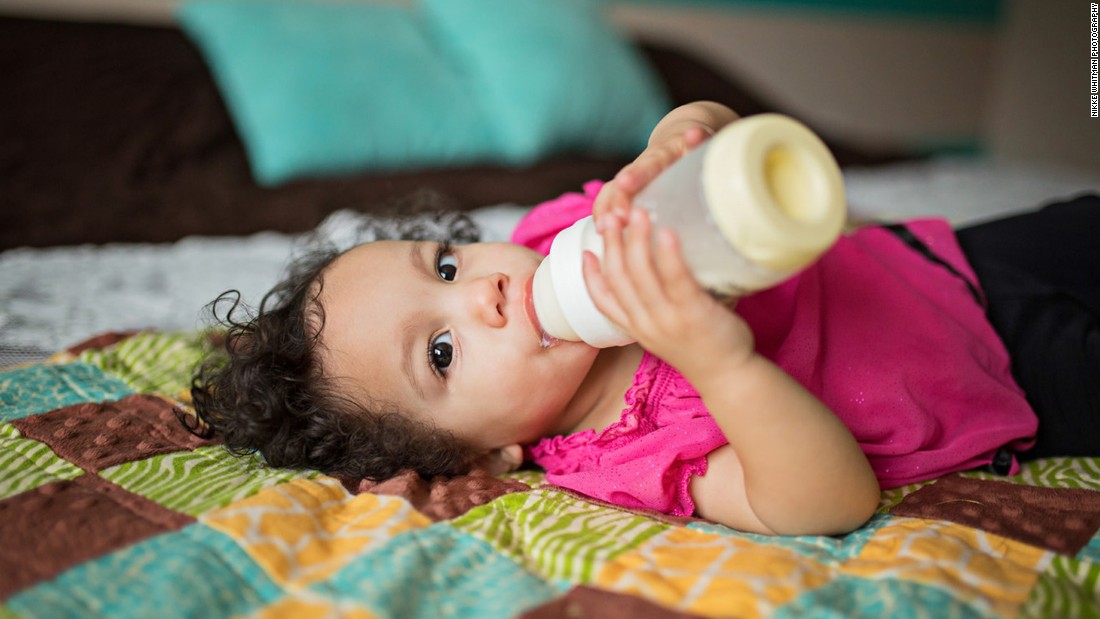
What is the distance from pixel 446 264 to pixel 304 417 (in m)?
0.23

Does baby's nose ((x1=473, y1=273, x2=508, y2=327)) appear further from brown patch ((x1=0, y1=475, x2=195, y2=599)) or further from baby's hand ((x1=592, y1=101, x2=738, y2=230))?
brown patch ((x1=0, y1=475, x2=195, y2=599))

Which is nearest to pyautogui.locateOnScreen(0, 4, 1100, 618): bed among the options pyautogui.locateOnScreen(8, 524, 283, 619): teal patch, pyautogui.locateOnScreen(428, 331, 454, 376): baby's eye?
pyautogui.locateOnScreen(8, 524, 283, 619): teal patch

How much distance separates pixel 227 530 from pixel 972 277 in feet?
3.15

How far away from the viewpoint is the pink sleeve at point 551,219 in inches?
41.1

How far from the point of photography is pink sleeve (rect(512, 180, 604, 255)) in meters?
1.04

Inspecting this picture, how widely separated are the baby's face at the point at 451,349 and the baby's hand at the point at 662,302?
183 mm

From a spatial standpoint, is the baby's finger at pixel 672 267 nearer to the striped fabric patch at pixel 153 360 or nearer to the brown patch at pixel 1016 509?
the brown patch at pixel 1016 509

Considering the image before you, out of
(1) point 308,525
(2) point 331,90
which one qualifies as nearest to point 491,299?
(1) point 308,525

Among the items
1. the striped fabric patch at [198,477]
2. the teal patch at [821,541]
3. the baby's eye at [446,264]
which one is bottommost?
the teal patch at [821,541]

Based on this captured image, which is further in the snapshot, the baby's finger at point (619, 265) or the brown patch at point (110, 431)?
the brown patch at point (110, 431)

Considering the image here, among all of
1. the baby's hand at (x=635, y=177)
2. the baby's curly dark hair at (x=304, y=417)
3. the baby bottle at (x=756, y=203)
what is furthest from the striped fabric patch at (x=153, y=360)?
the baby bottle at (x=756, y=203)

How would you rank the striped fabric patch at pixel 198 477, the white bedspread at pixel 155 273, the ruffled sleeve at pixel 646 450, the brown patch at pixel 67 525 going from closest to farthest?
the brown patch at pixel 67 525
the striped fabric patch at pixel 198 477
the ruffled sleeve at pixel 646 450
the white bedspread at pixel 155 273

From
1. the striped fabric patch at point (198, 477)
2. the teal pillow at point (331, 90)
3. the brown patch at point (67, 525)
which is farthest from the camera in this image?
the teal pillow at point (331, 90)

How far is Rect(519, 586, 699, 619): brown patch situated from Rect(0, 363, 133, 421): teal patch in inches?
25.1
